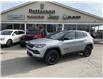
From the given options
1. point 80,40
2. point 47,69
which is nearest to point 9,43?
point 80,40

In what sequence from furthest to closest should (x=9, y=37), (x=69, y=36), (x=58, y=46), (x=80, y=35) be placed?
(x=9, y=37), (x=80, y=35), (x=69, y=36), (x=58, y=46)

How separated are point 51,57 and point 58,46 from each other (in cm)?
67

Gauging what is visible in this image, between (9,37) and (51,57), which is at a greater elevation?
(9,37)

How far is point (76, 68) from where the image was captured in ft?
22.7

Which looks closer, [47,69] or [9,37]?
→ [47,69]

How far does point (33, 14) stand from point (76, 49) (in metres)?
11.9

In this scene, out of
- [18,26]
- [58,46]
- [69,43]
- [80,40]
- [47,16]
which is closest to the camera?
[58,46]

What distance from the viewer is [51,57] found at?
24.4ft

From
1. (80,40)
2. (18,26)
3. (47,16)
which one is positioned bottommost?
(80,40)

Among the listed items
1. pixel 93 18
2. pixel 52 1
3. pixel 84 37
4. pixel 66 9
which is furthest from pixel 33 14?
pixel 84 37

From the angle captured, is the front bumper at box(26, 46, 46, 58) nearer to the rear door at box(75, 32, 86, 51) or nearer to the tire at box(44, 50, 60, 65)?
the tire at box(44, 50, 60, 65)

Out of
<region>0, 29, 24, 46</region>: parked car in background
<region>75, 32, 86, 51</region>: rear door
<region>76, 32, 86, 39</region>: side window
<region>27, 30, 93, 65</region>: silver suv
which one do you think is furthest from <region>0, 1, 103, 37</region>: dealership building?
<region>27, 30, 93, 65</region>: silver suv

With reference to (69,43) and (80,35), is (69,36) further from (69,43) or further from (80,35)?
(80,35)

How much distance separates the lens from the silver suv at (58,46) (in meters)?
7.21
